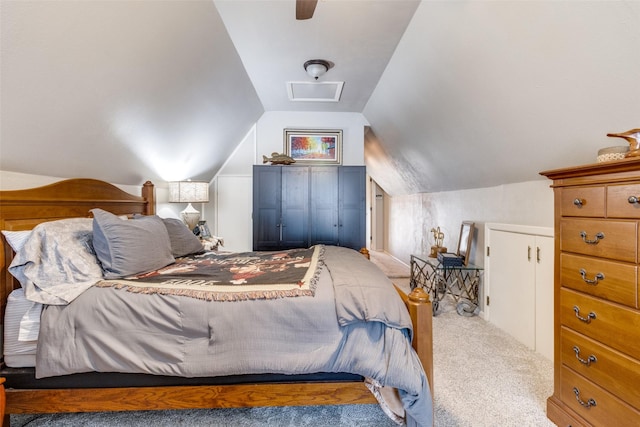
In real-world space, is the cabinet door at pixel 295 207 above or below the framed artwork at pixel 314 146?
below

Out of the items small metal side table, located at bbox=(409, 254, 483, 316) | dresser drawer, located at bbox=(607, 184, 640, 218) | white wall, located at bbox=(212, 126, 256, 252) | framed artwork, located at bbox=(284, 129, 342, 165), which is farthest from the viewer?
white wall, located at bbox=(212, 126, 256, 252)

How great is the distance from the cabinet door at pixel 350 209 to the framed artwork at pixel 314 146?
21.6 inches

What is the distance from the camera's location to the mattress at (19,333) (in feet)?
4.69

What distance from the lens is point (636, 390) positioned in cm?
120

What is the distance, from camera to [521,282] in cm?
254

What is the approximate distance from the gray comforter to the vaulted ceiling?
1.13 metres

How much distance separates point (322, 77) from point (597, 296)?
3.06 meters

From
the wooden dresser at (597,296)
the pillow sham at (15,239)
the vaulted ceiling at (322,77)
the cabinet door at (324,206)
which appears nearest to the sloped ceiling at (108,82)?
the vaulted ceiling at (322,77)

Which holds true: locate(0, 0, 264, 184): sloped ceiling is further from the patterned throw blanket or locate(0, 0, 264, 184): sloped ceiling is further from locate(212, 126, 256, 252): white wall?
locate(212, 126, 256, 252): white wall

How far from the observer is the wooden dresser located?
1.23 metres

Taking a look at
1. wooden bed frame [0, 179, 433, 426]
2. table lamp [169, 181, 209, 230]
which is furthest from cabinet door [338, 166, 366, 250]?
wooden bed frame [0, 179, 433, 426]

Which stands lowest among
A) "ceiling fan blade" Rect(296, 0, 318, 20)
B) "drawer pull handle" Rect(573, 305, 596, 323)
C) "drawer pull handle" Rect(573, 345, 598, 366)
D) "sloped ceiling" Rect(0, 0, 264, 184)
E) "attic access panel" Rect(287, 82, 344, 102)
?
"drawer pull handle" Rect(573, 345, 598, 366)

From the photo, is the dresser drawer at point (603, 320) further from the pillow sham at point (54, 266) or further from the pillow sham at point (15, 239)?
the pillow sham at point (15, 239)

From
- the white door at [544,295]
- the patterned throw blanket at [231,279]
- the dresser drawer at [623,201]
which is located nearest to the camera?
the dresser drawer at [623,201]
